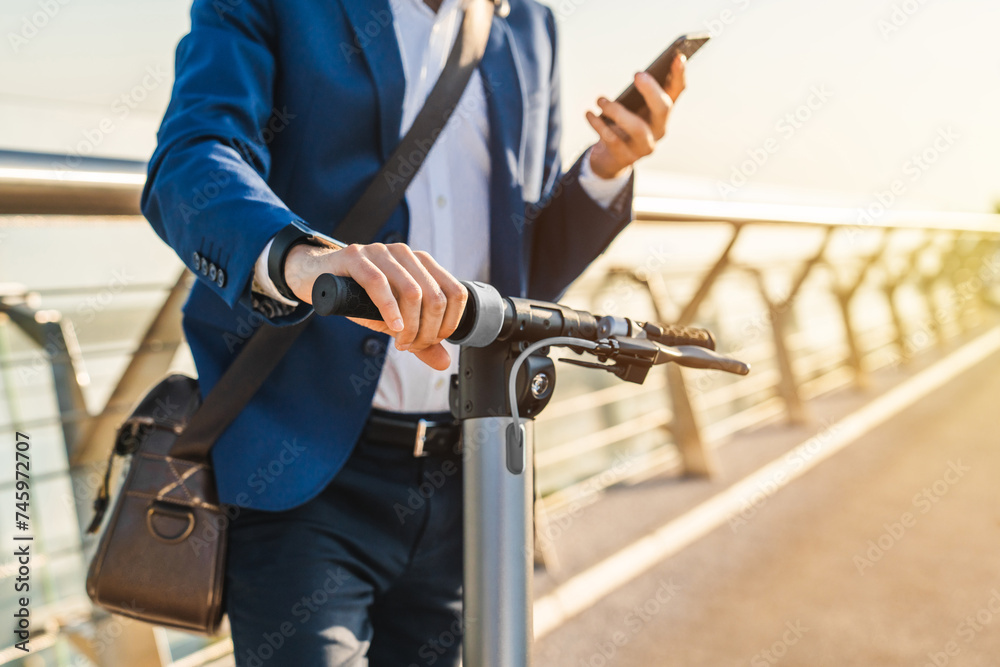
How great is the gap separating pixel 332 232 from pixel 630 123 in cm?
39

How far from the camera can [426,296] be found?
569 mm

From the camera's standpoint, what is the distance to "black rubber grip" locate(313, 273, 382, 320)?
0.54 meters

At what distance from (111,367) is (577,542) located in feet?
4.52

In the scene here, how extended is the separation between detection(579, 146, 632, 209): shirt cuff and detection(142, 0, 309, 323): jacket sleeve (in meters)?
0.42

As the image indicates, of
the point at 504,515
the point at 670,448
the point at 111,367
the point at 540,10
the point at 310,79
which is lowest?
the point at 670,448

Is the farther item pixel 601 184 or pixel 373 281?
pixel 601 184

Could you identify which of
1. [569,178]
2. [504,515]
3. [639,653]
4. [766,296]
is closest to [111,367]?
[569,178]

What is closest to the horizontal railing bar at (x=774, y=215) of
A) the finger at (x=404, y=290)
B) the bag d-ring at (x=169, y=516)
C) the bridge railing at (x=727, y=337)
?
the bridge railing at (x=727, y=337)

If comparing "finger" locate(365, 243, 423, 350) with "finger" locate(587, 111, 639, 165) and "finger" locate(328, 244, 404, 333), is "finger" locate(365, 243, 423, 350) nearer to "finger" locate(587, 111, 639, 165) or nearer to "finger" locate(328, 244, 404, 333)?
"finger" locate(328, 244, 404, 333)

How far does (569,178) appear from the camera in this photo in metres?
1.17

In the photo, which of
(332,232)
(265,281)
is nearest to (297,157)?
(332,232)

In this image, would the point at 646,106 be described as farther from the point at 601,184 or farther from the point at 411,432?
the point at 411,432

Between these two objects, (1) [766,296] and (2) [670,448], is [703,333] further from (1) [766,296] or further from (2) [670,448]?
(1) [766,296]

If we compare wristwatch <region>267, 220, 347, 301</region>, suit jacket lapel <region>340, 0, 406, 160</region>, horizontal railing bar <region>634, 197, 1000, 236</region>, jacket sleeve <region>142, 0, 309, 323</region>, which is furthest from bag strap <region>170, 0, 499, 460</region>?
horizontal railing bar <region>634, 197, 1000, 236</region>
